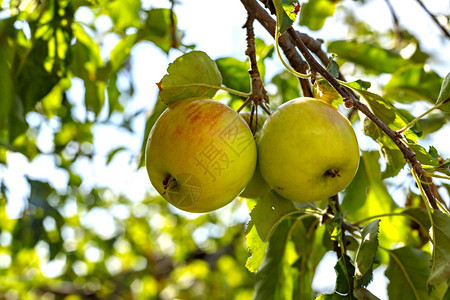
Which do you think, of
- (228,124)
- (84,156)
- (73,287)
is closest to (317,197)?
(228,124)

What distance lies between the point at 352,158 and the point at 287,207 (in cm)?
24

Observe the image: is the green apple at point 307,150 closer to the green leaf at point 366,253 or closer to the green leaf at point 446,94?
the green leaf at point 366,253

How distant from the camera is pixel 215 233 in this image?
4.48 metres

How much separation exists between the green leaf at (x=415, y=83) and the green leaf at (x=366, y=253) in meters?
0.95

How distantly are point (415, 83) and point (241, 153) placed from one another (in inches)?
43.6

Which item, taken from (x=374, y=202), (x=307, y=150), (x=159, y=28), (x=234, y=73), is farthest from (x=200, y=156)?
(x=374, y=202)

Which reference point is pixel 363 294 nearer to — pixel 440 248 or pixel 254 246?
pixel 440 248

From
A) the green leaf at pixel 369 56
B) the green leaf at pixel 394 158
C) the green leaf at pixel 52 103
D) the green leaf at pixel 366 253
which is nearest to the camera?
the green leaf at pixel 366 253

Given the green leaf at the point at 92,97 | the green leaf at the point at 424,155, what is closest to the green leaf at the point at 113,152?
the green leaf at the point at 92,97

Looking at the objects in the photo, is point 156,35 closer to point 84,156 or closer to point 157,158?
point 157,158

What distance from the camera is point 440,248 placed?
100cm

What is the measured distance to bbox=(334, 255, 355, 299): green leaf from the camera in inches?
44.8

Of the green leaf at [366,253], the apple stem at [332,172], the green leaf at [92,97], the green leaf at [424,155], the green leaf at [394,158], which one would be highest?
the green leaf at [424,155]

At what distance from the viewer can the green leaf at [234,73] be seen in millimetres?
1710
